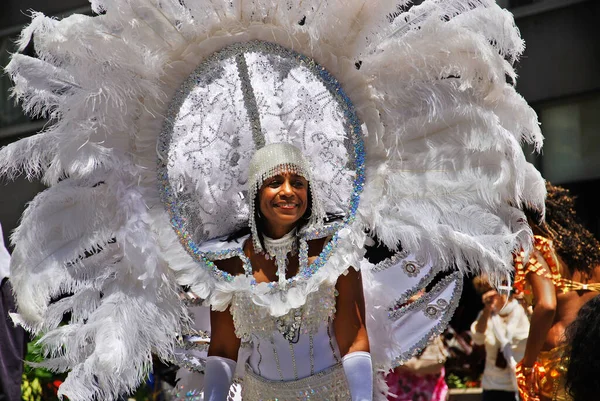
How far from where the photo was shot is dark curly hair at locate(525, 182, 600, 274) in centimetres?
554

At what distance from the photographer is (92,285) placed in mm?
3965

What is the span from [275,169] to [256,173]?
99 millimetres

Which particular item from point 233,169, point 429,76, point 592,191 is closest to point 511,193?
point 429,76

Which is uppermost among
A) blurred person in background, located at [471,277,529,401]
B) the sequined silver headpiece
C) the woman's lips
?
the sequined silver headpiece

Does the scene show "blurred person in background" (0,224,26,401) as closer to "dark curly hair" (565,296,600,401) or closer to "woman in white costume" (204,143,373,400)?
"woman in white costume" (204,143,373,400)

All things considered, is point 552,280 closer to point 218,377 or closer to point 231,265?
point 231,265

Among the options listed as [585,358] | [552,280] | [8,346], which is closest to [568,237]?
[552,280]

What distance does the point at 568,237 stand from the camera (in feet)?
18.1

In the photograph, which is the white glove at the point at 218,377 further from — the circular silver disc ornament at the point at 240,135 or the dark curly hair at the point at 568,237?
the dark curly hair at the point at 568,237

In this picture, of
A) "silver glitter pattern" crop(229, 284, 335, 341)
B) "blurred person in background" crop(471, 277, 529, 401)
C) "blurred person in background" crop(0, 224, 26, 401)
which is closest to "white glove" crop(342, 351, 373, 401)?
"silver glitter pattern" crop(229, 284, 335, 341)

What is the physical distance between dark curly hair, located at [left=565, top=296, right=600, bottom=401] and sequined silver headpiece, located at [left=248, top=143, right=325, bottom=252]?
160 cm

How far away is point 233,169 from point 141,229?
534 mm

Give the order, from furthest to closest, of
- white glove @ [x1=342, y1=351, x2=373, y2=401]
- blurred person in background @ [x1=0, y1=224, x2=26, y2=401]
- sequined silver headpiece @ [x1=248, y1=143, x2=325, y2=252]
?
blurred person in background @ [x1=0, y1=224, x2=26, y2=401]
sequined silver headpiece @ [x1=248, y1=143, x2=325, y2=252]
white glove @ [x1=342, y1=351, x2=373, y2=401]

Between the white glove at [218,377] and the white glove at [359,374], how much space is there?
50 centimetres
